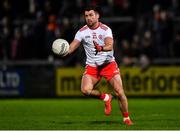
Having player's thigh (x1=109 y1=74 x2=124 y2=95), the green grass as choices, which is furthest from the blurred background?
player's thigh (x1=109 y1=74 x2=124 y2=95)

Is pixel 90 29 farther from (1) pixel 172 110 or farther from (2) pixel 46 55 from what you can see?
(2) pixel 46 55

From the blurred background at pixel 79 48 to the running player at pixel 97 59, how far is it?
11.0m

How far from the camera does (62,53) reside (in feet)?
47.7

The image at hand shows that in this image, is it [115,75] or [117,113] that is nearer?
[115,75]

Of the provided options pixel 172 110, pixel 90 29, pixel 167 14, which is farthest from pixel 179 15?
pixel 90 29

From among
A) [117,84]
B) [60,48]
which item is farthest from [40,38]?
[117,84]

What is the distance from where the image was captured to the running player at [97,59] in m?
14.4

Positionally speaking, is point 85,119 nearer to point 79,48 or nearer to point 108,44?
point 108,44

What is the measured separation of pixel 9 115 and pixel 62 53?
13.1 feet

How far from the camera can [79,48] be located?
89.7 feet

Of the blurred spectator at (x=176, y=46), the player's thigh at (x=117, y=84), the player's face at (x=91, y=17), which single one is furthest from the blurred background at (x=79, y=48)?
the player's face at (x=91, y=17)

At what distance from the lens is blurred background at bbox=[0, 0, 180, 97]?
26.1 metres

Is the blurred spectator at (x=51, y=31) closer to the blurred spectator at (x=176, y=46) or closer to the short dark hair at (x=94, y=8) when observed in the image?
the blurred spectator at (x=176, y=46)

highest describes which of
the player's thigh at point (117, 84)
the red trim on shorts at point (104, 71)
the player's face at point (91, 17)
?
the player's face at point (91, 17)
